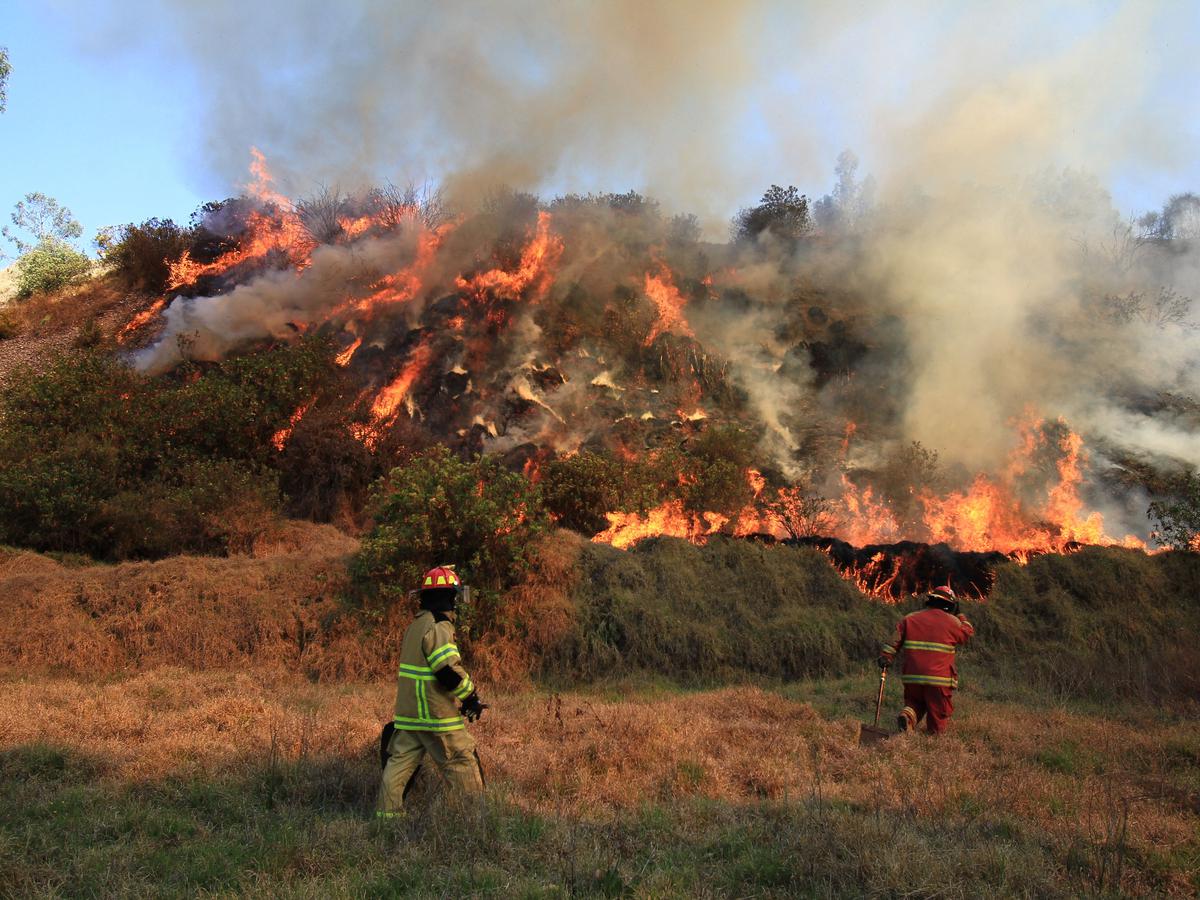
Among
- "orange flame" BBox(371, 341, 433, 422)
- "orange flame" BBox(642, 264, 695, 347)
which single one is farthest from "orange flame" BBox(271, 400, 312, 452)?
"orange flame" BBox(642, 264, 695, 347)

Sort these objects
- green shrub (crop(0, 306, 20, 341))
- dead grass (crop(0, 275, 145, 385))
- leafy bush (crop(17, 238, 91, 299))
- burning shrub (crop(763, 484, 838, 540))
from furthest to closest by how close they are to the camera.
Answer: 1. leafy bush (crop(17, 238, 91, 299))
2. green shrub (crop(0, 306, 20, 341))
3. dead grass (crop(0, 275, 145, 385))
4. burning shrub (crop(763, 484, 838, 540))

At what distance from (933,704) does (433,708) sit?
6.39 meters

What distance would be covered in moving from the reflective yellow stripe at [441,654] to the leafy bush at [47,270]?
4056 cm

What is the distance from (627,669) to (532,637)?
182 cm

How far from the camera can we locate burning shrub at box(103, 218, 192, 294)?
3553 cm

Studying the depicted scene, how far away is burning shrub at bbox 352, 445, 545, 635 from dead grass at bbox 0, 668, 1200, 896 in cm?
298

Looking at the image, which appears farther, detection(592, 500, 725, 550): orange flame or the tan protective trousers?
detection(592, 500, 725, 550): orange flame

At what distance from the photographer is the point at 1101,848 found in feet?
18.3

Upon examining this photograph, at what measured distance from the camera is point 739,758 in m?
8.58

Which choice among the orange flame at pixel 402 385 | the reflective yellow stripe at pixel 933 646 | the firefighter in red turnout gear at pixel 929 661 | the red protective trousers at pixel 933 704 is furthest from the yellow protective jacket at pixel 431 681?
the orange flame at pixel 402 385

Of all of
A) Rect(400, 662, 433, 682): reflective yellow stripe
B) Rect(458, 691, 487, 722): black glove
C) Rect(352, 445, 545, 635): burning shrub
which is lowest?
Rect(458, 691, 487, 722): black glove

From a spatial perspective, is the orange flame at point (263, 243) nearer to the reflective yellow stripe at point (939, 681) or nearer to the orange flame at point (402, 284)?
the orange flame at point (402, 284)

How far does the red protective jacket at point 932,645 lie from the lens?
982 centimetres

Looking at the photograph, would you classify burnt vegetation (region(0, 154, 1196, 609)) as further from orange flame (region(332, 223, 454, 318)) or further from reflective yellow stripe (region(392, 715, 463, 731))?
reflective yellow stripe (region(392, 715, 463, 731))
